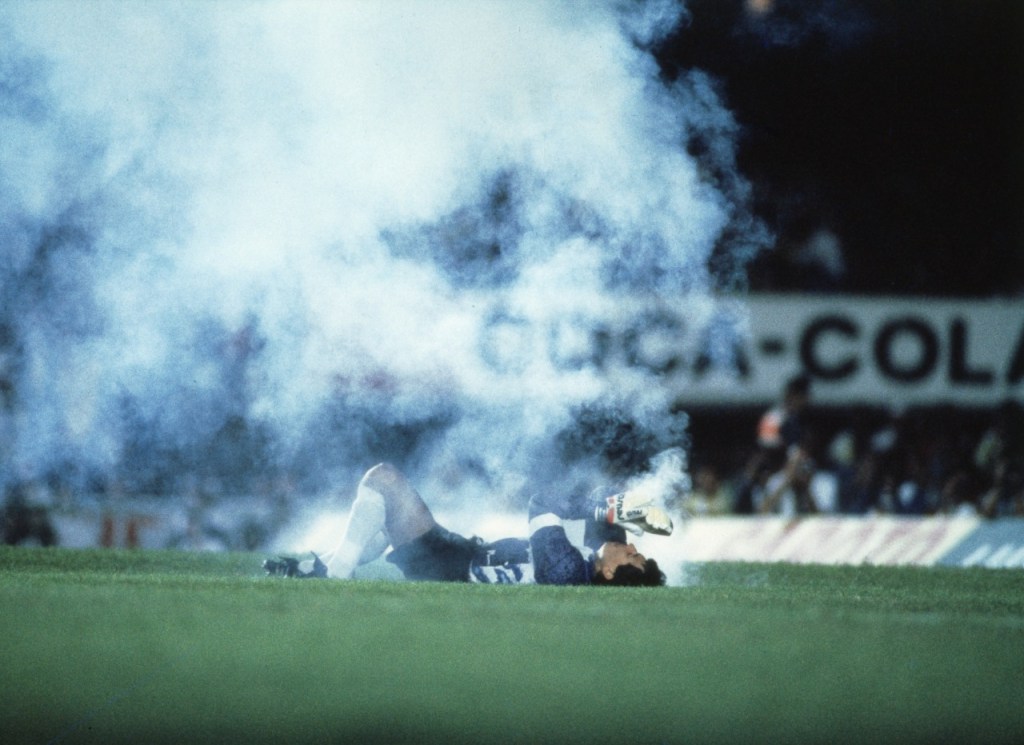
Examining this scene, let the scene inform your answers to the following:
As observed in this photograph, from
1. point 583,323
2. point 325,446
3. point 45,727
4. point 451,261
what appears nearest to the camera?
point 45,727

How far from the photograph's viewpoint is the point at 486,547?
7957mm

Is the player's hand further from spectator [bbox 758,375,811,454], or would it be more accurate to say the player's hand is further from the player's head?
spectator [bbox 758,375,811,454]

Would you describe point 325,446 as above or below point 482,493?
above

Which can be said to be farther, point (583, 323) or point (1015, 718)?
point (583, 323)

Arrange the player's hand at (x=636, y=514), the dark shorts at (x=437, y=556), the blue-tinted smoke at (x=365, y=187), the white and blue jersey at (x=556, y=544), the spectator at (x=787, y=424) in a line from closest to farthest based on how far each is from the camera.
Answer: the player's hand at (x=636, y=514) → the white and blue jersey at (x=556, y=544) → the dark shorts at (x=437, y=556) → the blue-tinted smoke at (x=365, y=187) → the spectator at (x=787, y=424)

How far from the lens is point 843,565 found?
32.9 feet

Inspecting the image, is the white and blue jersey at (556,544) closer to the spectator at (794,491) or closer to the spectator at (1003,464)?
the spectator at (794,491)

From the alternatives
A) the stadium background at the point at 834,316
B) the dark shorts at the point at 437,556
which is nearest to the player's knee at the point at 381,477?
the dark shorts at the point at 437,556

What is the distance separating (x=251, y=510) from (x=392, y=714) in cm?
929

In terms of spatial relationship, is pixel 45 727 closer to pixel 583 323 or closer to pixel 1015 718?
pixel 1015 718

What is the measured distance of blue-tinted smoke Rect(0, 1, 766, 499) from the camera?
877 centimetres

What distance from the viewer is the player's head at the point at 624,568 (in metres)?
7.60

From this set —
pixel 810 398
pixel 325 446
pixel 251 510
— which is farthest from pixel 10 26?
pixel 810 398

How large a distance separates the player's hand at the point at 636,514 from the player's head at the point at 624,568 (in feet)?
0.74
